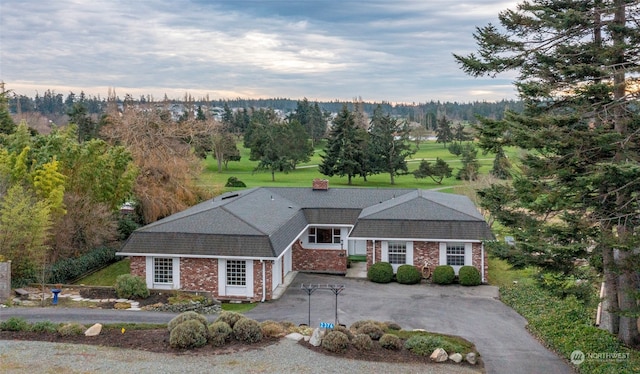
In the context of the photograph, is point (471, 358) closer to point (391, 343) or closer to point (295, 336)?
point (391, 343)

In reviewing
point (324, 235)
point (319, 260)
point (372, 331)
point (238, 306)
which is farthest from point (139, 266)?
point (372, 331)

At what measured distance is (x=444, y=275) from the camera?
25.4 meters

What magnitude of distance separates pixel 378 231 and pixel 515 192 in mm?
11523

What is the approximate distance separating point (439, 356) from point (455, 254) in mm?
12202

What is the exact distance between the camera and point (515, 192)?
1586cm

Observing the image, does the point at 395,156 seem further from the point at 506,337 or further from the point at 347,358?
the point at 347,358

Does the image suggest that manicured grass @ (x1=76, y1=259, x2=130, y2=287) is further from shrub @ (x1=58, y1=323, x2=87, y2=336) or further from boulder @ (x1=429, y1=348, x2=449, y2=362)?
boulder @ (x1=429, y1=348, x2=449, y2=362)

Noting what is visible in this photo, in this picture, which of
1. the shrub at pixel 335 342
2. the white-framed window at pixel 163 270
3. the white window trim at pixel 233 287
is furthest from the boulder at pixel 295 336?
the white-framed window at pixel 163 270

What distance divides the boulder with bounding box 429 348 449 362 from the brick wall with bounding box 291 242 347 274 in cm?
1338

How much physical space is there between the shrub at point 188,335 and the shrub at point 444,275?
13.0m

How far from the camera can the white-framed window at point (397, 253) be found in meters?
26.9

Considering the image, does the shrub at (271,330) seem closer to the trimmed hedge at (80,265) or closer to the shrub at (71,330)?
the shrub at (71,330)

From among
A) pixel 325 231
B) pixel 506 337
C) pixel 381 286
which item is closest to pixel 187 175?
pixel 325 231

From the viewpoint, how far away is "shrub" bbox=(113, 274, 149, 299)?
2181cm
